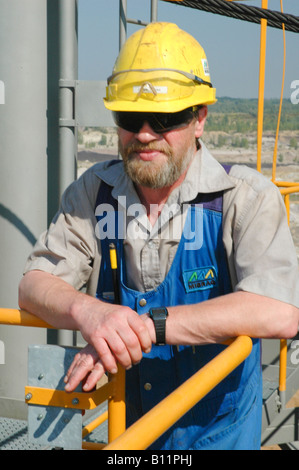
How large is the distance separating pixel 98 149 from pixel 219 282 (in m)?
50.5

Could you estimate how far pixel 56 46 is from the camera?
3.17 m

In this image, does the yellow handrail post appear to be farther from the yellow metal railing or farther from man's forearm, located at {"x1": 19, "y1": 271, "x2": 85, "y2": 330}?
man's forearm, located at {"x1": 19, "y1": 271, "x2": 85, "y2": 330}

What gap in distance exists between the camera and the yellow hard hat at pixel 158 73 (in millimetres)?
2033

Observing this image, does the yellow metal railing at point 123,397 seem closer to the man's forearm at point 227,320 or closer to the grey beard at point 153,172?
the man's forearm at point 227,320

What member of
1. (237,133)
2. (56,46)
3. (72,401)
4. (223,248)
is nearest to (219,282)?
(223,248)

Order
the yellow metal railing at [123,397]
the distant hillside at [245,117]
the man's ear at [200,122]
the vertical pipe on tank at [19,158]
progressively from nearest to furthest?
the yellow metal railing at [123,397], the man's ear at [200,122], the vertical pipe on tank at [19,158], the distant hillside at [245,117]

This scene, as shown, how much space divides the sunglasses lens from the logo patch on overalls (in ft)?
1.54

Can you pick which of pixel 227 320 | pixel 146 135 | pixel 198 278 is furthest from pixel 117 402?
pixel 146 135

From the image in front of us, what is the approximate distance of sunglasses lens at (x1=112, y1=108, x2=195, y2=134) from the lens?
2010mm

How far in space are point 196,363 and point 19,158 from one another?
1616mm

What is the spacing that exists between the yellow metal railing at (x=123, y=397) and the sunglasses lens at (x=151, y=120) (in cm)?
70

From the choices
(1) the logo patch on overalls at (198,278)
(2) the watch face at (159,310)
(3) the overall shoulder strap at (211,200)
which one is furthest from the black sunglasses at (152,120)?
(2) the watch face at (159,310)

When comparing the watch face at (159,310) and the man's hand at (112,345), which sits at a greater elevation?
the watch face at (159,310)

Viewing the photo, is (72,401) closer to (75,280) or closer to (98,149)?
(75,280)
